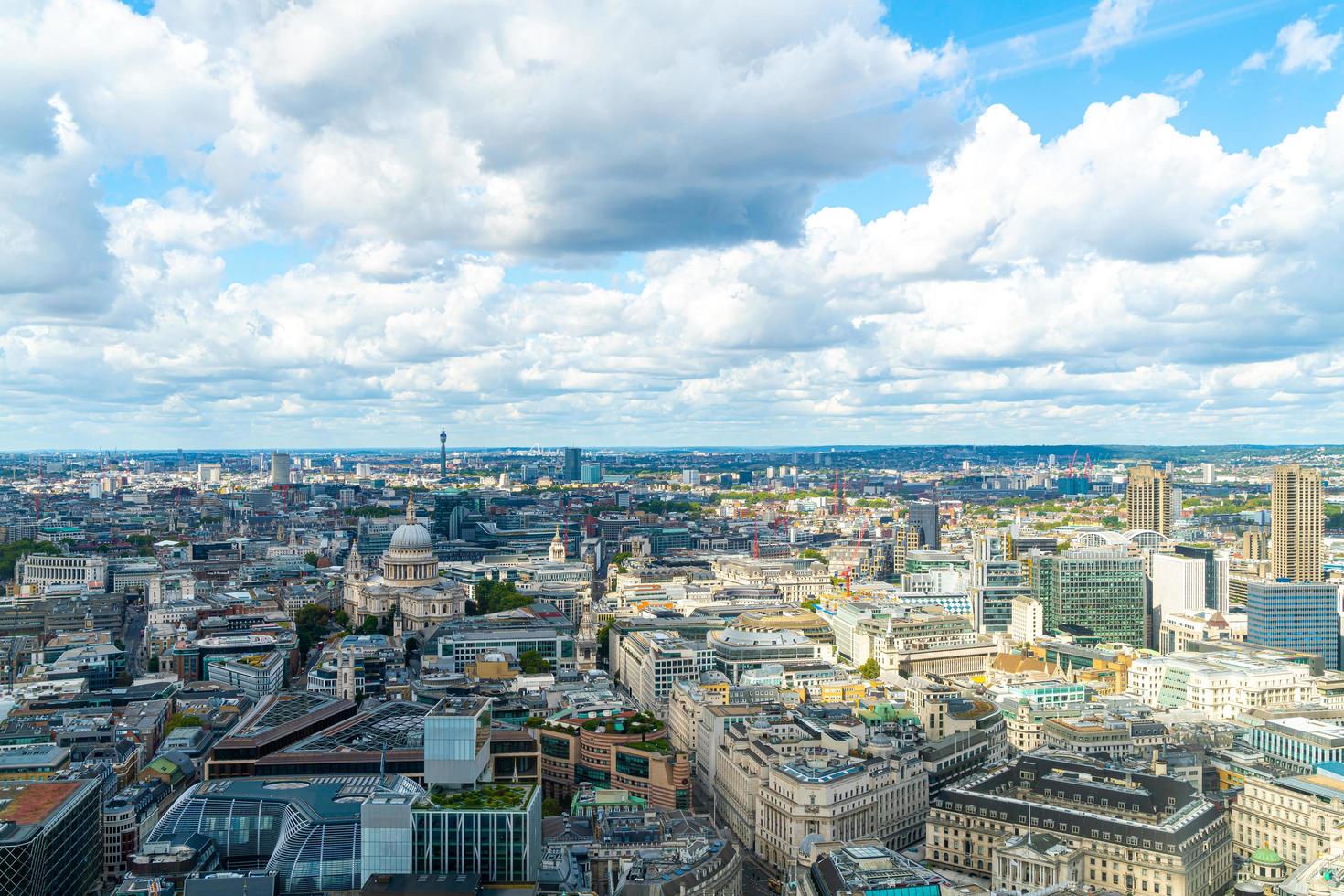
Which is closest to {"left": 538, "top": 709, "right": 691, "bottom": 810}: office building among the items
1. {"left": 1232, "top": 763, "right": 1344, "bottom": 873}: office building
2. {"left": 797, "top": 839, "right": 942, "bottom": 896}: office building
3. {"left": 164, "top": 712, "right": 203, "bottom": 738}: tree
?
{"left": 797, "top": 839, "right": 942, "bottom": 896}: office building

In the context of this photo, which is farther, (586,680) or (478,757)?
(586,680)

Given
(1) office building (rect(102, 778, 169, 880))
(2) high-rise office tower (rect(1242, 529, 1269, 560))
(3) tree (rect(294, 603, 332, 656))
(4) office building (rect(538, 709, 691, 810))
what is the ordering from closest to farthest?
(1) office building (rect(102, 778, 169, 880)), (4) office building (rect(538, 709, 691, 810)), (3) tree (rect(294, 603, 332, 656)), (2) high-rise office tower (rect(1242, 529, 1269, 560))

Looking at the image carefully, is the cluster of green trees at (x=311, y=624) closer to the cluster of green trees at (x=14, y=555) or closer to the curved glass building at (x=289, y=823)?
the cluster of green trees at (x=14, y=555)

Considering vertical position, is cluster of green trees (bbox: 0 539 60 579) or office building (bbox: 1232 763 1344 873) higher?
cluster of green trees (bbox: 0 539 60 579)

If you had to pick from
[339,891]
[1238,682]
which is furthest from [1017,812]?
[1238,682]

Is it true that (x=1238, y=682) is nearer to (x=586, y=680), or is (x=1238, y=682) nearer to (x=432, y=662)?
(x=586, y=680)

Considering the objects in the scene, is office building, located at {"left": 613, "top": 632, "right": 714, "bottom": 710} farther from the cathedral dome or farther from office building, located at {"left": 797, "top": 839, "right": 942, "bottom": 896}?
the cathedral dome

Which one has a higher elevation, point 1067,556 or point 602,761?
point 1067,556

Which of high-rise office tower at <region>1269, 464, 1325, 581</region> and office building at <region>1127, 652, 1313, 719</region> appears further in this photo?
high-rise office tower at <region>1269, 464, 1325, 581</region>
